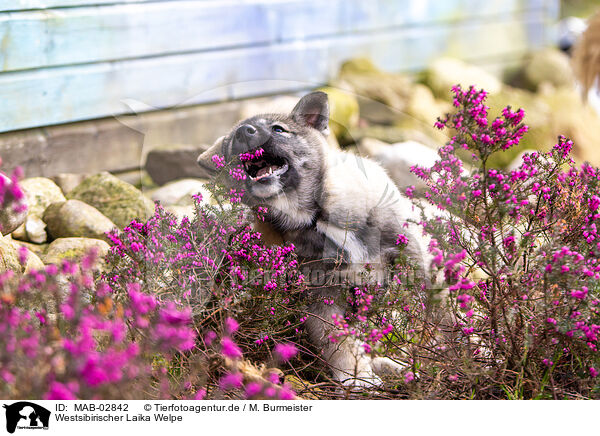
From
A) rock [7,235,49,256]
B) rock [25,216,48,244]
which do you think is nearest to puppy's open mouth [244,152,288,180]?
rock [7,235,49,256]

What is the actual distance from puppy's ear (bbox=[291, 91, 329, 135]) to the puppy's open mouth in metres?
0.17

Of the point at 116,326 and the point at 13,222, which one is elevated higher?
the point at 116,326

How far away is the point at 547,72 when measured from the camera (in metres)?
5.44

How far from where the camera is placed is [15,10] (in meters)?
2.51

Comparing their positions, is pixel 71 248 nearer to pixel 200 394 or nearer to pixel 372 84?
pixel 200 394

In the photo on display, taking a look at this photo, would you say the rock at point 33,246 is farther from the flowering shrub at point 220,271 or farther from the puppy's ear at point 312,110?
the puppy's ear at point 312,110

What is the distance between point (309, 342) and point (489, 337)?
522 millimetres

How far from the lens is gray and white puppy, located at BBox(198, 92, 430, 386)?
171cm

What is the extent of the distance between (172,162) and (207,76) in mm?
1432

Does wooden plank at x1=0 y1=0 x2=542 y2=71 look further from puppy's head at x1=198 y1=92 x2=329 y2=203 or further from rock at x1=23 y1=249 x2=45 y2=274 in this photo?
puppy's head at x1=198 y1=92 x2=329 y2=203

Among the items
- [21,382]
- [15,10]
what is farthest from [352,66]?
[21,382]

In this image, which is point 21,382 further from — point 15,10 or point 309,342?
point 15,10
